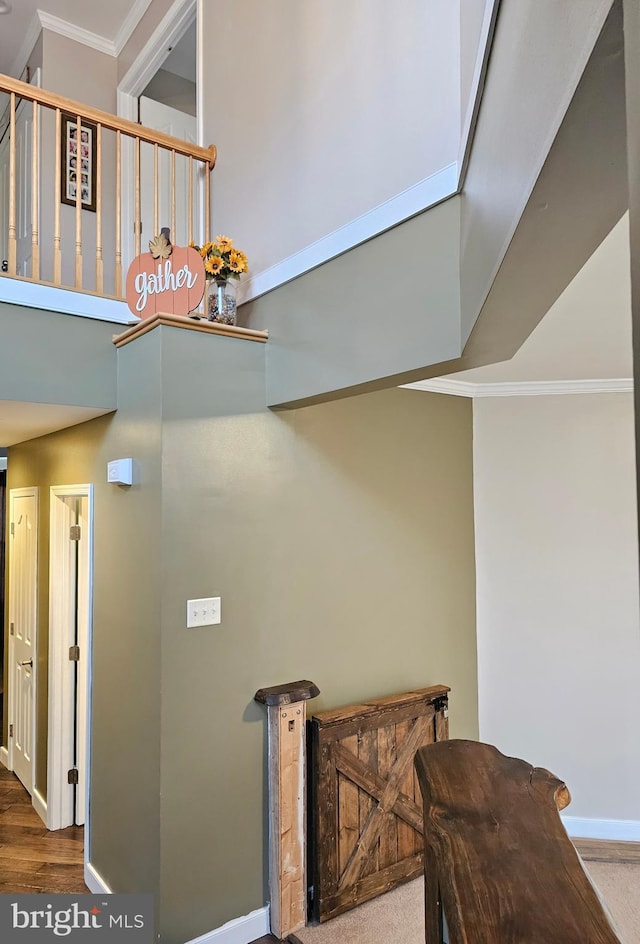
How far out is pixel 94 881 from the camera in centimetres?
282

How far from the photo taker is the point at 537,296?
4.69ft

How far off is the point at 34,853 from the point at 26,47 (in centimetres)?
525

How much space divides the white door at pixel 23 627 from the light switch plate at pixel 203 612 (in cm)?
187

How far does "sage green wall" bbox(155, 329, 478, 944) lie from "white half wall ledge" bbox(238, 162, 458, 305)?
1.24 feet

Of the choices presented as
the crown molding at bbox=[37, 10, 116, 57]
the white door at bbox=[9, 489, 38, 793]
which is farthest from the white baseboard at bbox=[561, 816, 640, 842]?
the crown molding at bbox=[37, 10, 116, 57]

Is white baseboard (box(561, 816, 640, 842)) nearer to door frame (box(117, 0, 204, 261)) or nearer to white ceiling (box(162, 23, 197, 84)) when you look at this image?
door frame (box(117, 0, 204, 261))

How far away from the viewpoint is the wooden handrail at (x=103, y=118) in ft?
8.30

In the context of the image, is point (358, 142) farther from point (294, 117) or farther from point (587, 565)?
point (587, 565)

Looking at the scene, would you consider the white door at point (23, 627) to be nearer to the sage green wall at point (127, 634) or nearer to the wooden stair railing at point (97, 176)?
the sage green wall at point (127, 634)

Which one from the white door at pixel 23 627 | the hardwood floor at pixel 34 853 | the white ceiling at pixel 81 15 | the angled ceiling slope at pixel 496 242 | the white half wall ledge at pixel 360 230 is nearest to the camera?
the angled ceiling slope at pixel 496 242

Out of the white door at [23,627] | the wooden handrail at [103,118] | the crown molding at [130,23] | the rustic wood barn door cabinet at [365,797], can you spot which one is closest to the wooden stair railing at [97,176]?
the wooden handrail at [103,118]

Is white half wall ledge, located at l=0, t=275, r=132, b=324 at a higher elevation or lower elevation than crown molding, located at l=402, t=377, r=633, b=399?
higher

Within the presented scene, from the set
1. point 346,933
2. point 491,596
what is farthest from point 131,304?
point 346,933

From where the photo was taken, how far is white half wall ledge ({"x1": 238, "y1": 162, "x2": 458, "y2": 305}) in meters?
1.87
